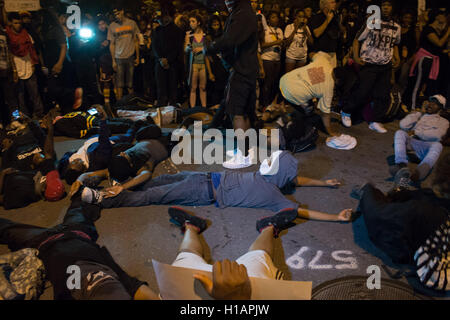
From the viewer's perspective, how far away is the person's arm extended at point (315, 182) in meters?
3.50

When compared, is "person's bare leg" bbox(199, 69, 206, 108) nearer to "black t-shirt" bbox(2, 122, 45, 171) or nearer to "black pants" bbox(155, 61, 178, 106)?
"black pants" bbox(155, 61, 178, 106)

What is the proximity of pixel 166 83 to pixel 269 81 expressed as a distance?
80.5 inches

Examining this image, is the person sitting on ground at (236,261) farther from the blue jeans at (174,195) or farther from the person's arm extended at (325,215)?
the blue jeans at (174,195)

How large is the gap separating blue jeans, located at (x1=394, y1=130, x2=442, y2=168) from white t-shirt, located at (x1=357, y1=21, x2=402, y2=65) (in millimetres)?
1569

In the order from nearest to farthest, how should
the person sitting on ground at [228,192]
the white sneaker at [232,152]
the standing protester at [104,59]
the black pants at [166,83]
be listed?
the person sitting on ground at [228,192] → the white sneaker at [232,152] → the black pants at [166,83] → the standing protester at [104,59]

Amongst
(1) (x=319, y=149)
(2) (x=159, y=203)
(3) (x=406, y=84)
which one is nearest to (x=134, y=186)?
(2) (x=159, y=203)

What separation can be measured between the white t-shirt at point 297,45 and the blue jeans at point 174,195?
3.66 m

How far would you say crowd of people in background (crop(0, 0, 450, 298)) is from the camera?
3180 millimetres

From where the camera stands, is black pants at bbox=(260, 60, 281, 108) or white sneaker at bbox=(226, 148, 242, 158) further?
black pants at bbox=(260, 60, 281, 108)

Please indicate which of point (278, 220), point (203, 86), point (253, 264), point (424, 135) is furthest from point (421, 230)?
point (203, 86)

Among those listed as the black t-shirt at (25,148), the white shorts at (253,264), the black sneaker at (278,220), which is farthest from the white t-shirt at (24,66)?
the black sneaker at (278,220)

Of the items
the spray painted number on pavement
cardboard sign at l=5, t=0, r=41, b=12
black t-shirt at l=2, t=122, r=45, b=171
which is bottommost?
the spray painted number on pavement

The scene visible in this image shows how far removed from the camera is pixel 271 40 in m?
5.70

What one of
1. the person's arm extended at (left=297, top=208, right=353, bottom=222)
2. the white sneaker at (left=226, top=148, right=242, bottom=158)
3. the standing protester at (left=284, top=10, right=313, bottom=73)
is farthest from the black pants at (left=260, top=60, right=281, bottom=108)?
the person's arm extended at (left=297, top=208, right=353, bottom=222)
